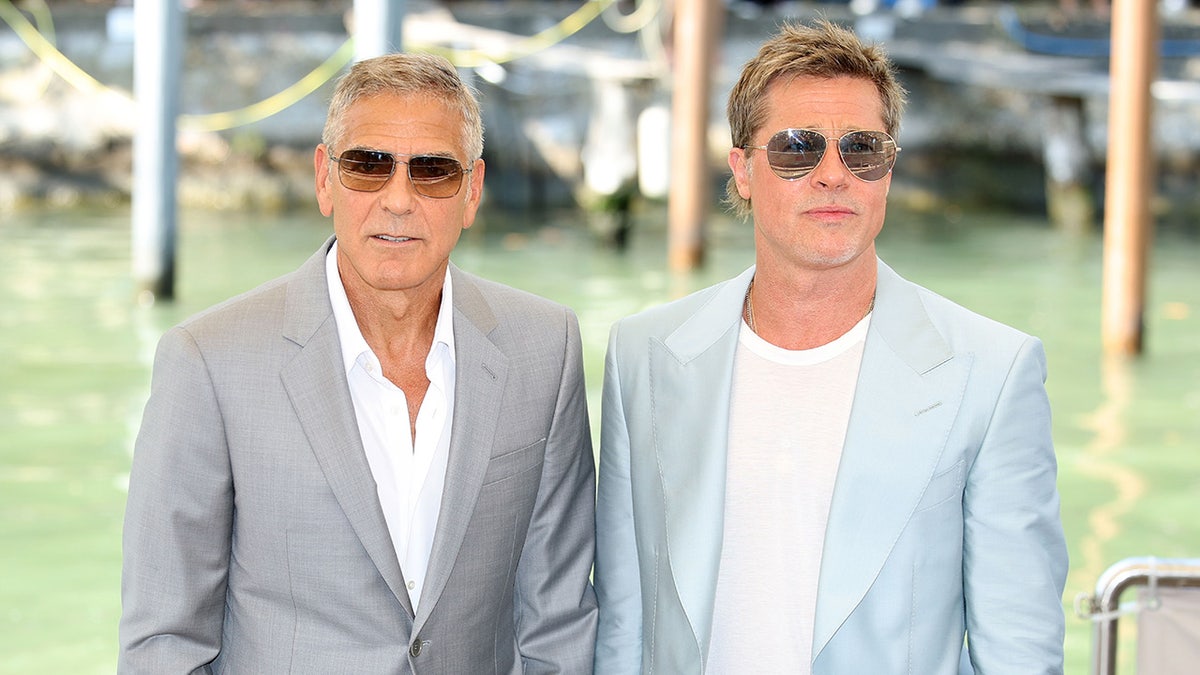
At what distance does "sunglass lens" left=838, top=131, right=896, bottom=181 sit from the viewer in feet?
8.36

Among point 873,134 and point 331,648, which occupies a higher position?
point 873,134

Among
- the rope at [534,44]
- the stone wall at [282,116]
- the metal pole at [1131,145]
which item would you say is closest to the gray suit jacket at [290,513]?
the metal pole at [1131,145]

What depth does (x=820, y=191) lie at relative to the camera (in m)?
2.55

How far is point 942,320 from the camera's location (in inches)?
103

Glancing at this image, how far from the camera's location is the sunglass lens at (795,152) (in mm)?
2553

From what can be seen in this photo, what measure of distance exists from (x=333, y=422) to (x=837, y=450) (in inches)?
30.0

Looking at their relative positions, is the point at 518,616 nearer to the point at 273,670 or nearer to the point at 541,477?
the point at 541,477

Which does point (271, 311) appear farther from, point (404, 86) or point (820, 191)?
point (820, 191)

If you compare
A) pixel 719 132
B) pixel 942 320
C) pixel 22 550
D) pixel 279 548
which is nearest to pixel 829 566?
pixel 942 320

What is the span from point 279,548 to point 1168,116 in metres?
19.2

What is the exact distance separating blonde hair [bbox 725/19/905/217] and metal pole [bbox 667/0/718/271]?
10.3m

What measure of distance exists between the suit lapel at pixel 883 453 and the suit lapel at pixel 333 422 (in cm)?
65

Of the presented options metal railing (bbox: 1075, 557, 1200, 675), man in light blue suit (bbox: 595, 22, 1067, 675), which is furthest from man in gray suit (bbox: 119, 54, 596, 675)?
metal railing (bbox: 1075, 557, 1200, 675)

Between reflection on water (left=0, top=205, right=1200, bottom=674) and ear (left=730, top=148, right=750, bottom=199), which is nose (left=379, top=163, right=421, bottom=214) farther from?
reflection on water (left=0, top=205, right=1200, bottom=674)
